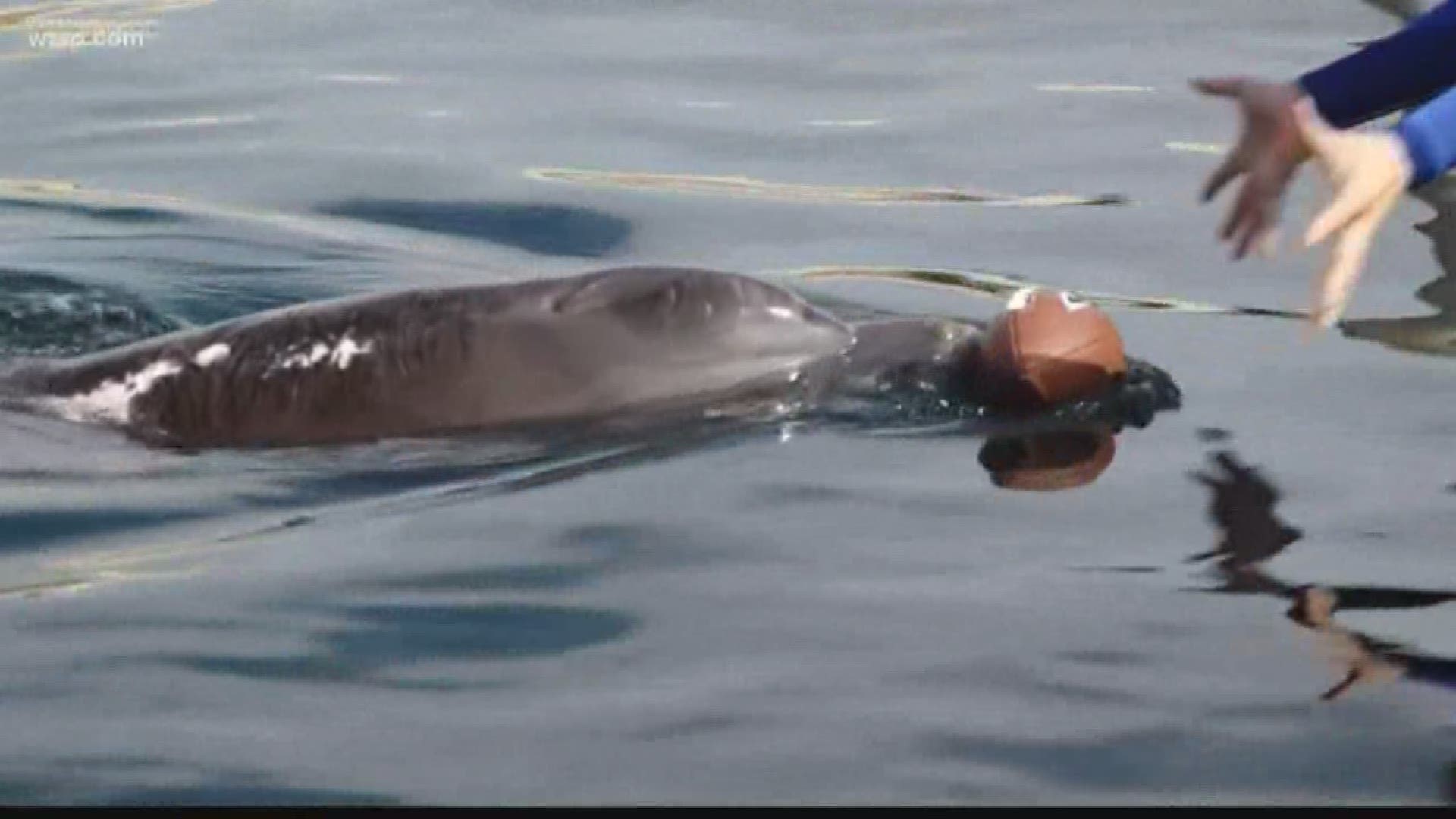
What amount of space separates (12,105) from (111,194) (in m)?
1.61

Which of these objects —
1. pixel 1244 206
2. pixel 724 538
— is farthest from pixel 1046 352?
pixel 1244 206

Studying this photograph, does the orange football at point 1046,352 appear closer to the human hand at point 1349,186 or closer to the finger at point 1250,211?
the finger at point 1250,211

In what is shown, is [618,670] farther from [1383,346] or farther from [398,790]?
[1383,346]

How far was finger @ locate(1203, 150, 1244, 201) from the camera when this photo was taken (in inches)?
208

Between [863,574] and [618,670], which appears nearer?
[618,670]

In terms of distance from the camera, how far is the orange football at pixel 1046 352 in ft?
21.1

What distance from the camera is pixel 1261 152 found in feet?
17.0

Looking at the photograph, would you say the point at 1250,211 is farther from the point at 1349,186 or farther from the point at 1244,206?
the point at 1349,186

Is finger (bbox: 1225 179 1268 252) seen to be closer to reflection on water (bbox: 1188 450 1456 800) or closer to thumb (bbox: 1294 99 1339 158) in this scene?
thumb (bbox: 1294 99 1339 158)

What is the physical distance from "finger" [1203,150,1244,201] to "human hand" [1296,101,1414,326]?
185 mm

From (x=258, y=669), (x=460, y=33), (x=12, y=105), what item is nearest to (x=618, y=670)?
(x=258, y=669)

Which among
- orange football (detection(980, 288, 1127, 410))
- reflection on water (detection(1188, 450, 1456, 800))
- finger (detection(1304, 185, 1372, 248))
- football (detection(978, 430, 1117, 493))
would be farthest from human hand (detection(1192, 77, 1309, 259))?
orange football (detection(980, 288, 1127, 410))

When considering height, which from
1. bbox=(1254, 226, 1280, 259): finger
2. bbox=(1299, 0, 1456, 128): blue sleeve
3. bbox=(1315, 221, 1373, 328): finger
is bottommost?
bbox=(1315, 221, 1373, 328): finger

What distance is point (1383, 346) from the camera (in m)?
7.26
